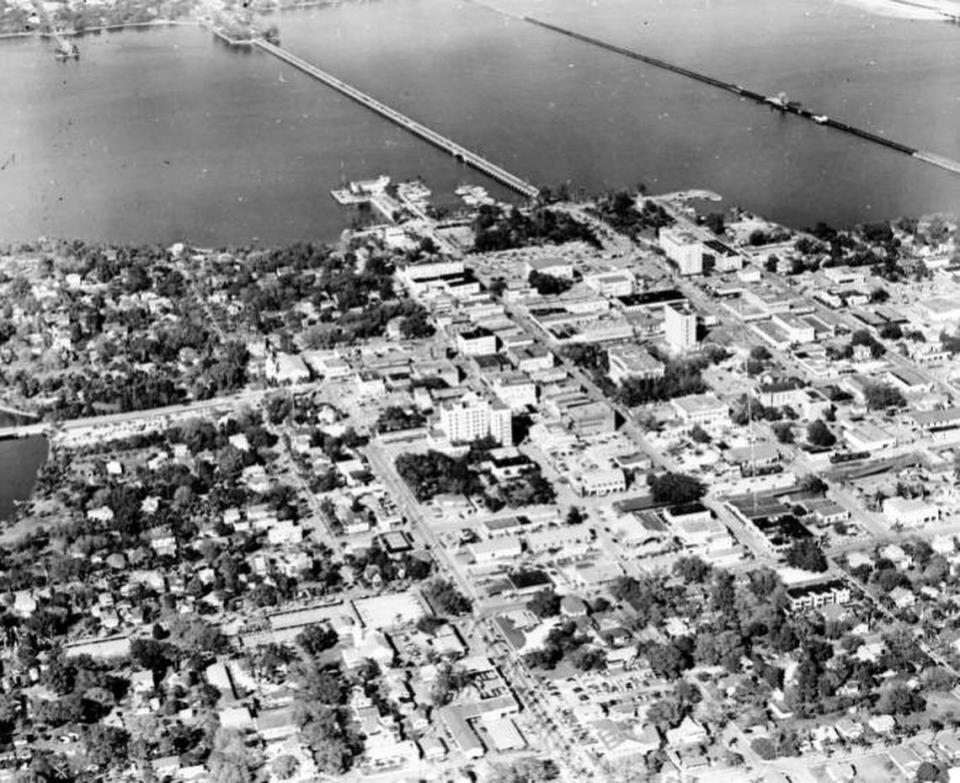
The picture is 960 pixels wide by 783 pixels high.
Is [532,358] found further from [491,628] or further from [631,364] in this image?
[491,628]

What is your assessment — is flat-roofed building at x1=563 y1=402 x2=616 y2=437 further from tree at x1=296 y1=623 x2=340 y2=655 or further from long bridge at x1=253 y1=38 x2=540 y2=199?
long bridge at x1=253 y1=38 x2=540 y2=199

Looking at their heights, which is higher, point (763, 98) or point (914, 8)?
point (914, 8)

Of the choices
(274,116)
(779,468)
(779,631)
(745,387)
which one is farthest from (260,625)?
(274,116)

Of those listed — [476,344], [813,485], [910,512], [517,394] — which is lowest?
[476,344]

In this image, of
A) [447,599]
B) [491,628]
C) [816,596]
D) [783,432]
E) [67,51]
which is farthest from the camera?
[67,51]

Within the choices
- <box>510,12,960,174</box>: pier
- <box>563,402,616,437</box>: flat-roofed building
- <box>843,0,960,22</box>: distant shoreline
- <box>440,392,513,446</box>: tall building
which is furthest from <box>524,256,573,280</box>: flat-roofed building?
<box>843,0,960,22</box>: distant shoreline

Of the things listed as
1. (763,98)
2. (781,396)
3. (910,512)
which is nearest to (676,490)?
(910,512)
